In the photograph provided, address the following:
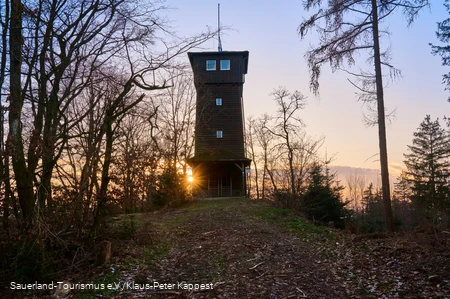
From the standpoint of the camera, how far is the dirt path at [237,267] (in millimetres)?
5516

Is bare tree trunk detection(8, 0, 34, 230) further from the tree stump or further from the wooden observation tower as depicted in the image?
the wooden observation tower

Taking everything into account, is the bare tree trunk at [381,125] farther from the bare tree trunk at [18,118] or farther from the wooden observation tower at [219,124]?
the wooden observation tower at [219,124]

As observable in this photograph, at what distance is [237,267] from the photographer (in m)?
6.98

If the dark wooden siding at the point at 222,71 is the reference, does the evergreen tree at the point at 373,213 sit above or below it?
below

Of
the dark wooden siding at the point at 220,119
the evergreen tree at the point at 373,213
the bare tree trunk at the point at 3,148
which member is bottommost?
the evergreen tree at the point at 373,213

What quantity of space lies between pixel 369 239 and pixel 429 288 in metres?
3.81

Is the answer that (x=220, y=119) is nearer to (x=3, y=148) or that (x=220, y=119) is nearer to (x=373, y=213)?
(x=373, y=213)

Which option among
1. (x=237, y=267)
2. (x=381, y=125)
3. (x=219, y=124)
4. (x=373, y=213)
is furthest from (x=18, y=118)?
(x=373, y=213)

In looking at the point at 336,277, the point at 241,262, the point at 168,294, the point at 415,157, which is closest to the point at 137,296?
the point at 168,294

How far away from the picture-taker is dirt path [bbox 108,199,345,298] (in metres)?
5.52

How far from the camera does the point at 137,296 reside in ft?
17.3

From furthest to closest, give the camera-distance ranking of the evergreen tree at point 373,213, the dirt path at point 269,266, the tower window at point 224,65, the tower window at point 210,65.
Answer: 1. the tower window at point 210,65
2. the tower window at point 224,65
3. the evergreen tree at point 373,213
4. the dirt path at point 269,266

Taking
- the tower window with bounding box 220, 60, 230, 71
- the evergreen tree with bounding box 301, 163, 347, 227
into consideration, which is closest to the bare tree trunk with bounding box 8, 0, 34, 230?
the evergreen tree with bounding box 301, 163, 347, 227

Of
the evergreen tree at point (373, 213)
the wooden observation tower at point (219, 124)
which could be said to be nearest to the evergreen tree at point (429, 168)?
the evergreen tree at point (373, 213)
